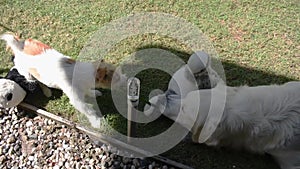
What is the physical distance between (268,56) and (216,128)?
4.40 ft

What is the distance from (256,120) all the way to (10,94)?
1.90m

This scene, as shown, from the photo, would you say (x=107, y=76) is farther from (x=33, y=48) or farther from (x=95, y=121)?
(x=33, y=48)

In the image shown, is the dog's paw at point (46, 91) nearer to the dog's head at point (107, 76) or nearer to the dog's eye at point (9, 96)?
the dog's eye at point (9, 96)

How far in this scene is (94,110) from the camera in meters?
3.47

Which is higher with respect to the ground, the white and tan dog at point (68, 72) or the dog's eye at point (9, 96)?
the white and tan dog at point (68, 72)

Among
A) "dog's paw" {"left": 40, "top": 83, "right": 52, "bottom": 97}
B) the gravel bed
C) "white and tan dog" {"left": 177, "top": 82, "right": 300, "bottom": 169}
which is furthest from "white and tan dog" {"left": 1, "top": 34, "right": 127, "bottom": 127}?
"white and tan dog" {"left": 177, "top": 82, "right": 300, "bottom": 169}

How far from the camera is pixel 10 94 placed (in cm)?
340

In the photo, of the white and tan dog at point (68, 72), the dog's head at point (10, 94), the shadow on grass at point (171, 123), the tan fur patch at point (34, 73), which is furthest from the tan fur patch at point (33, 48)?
the shadow on grass at point (171, 123)

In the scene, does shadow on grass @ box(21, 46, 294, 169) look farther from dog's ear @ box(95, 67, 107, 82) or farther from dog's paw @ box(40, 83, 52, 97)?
dog's ear @ box(95, 67, 107, 82)

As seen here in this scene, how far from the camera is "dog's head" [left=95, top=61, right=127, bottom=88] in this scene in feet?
11.0

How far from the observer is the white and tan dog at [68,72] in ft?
10.9

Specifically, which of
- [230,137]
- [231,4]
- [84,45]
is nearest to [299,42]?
[231,4]

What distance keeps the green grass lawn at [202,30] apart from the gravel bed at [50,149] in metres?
0.18

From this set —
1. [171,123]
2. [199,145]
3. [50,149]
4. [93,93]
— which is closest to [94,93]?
[93,93]
